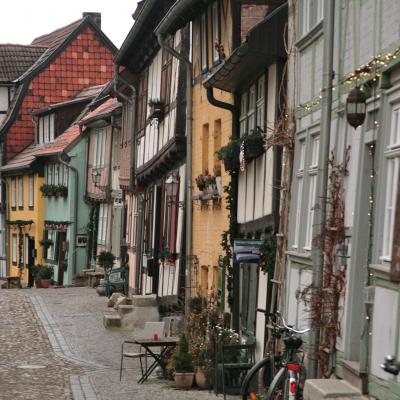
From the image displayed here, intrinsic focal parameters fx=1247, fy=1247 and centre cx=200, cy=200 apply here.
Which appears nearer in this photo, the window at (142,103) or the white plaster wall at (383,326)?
the white plaster wall at (383,326)

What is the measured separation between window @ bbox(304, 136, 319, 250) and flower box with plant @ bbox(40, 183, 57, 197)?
1399 inches

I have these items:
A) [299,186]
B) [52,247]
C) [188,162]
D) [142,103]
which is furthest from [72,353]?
[52,247]

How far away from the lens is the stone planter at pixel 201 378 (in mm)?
16266

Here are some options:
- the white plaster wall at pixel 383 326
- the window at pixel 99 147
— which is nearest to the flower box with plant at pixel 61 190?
the window at pixel 99 147

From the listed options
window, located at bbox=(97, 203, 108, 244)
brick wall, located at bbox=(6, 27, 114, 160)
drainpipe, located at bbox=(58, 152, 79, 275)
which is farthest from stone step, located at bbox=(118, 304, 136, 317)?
brick wall, located at bbox=(6, 27, 114, 160)

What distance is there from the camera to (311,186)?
13945mm

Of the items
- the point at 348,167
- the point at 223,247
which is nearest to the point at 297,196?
the point at 348,167

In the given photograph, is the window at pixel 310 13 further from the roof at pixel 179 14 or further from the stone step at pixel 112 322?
the stone step at pixel 112 322

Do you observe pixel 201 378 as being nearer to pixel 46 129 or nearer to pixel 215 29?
pixel 215 29

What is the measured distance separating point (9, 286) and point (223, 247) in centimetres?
2900

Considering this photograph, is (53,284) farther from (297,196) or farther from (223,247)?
(297,196)

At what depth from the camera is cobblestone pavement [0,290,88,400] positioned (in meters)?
16.5

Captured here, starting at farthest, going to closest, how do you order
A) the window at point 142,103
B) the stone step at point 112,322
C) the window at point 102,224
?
the window at point 102,224 → the window at point 142,103 → the stone step at point 112,322

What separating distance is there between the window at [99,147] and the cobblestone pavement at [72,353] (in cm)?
797
